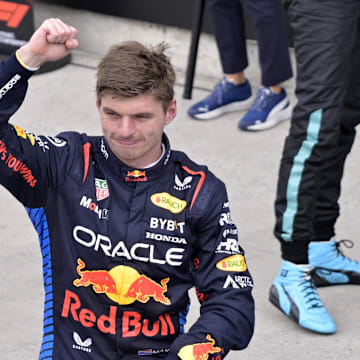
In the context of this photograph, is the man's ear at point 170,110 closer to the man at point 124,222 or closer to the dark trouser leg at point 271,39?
the man at point 124,222

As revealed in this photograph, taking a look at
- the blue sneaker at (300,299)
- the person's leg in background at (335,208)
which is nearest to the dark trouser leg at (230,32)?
the person's leg in background at (335,208)

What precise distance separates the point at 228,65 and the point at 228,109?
30 cm

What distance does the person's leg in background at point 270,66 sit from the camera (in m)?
4.96

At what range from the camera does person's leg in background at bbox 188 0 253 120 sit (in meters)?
5.18

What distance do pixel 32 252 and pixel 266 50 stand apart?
194 cm

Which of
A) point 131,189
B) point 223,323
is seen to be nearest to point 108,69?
point 131,189

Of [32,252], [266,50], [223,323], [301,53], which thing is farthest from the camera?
[266,50]

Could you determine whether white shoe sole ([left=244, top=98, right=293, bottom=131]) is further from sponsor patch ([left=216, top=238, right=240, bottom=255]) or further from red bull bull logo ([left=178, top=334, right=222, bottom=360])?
red bull bull logo ([left=178, top=334, right=222, bottom=360])

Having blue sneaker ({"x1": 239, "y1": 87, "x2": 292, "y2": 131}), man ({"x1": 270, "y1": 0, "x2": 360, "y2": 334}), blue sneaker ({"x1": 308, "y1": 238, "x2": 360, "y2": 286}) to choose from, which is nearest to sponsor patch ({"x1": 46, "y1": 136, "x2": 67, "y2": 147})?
man ({"x1": 270, "y1": 0, "x2": 360, "y2": 334})

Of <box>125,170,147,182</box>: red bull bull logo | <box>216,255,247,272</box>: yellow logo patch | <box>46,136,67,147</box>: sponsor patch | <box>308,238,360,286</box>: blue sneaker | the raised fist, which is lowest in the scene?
<box>308,238,360,286</box>: blue sneaker

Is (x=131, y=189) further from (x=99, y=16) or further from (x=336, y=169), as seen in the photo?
(x=99, y=16)

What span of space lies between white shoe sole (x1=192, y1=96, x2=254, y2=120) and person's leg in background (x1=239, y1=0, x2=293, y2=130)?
174 mm

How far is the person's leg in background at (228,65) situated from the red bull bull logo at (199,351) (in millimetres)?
3316

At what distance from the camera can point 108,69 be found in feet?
7.44
